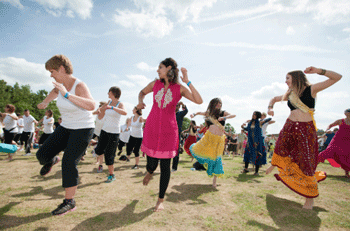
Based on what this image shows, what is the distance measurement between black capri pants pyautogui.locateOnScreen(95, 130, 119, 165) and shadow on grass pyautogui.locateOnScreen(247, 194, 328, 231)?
3.66 m

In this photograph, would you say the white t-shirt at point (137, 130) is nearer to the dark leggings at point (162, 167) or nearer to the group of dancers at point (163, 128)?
the group of dancers at point (163, 128)

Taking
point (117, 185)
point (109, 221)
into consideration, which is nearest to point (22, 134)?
point (117, 185)

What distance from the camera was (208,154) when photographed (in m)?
5.15

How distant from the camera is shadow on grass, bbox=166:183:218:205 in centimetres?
391

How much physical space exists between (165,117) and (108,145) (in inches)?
109

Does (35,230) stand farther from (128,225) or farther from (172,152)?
(172,152)

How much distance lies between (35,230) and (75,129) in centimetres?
148

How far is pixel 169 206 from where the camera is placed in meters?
3.48

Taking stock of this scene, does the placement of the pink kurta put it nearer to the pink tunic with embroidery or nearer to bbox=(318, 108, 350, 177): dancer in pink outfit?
bbox=(318, 108, 350, 177): dancer in pink outfit

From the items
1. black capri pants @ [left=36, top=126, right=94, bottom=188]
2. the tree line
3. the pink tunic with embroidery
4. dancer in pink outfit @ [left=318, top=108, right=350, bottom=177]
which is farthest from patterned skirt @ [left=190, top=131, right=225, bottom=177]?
the tree line

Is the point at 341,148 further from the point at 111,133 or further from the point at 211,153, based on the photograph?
the point at 111,133

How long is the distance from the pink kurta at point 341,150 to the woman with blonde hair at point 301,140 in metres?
4.00

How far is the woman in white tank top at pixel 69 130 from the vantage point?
300 centimetres

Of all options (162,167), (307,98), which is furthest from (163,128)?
(307,98)
